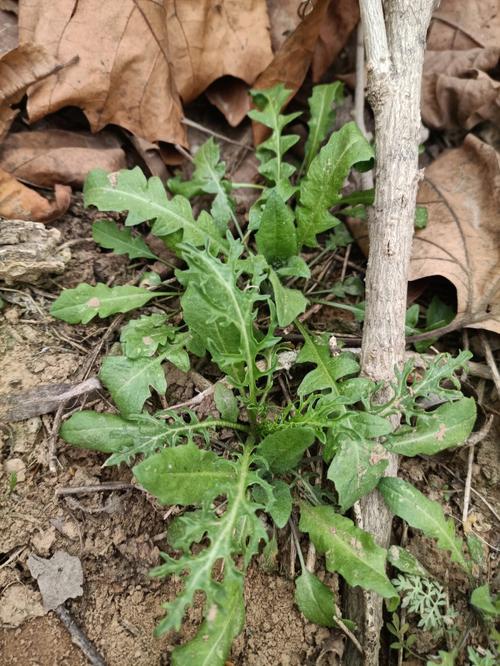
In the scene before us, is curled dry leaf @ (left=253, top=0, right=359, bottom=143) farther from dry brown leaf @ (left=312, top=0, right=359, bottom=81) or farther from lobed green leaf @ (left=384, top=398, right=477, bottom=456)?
lobed green leaf @ (left=384, top=398, right=477, bottom=456)

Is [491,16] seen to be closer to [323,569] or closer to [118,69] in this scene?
[118,69]

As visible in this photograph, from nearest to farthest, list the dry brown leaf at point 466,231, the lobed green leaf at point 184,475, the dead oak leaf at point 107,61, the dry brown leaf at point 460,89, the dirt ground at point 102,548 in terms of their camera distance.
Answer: the lobed green leaf at point 184,475, the dirt ground at point 102,548, the dry brown leaf at point 466,231, the dead oak leaf at point 107,61, the dry brown leaf at point 460,89

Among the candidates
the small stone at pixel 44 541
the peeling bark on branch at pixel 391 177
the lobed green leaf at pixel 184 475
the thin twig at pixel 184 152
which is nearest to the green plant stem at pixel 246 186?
the thin twig at pixel 184 152

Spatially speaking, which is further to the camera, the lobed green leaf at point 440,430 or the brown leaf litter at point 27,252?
the brown leaf litter at point 27,252

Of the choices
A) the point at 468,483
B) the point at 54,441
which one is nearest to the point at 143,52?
the point at 54,441

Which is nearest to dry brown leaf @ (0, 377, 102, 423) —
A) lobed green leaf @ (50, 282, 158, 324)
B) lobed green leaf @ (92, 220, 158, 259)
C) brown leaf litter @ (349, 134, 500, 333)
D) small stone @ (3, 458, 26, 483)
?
small stone @ (3, 458, 26, 483)

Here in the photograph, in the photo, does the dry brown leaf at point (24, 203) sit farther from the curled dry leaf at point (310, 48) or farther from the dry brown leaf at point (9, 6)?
the curled dry leaf at point (310, 48)
